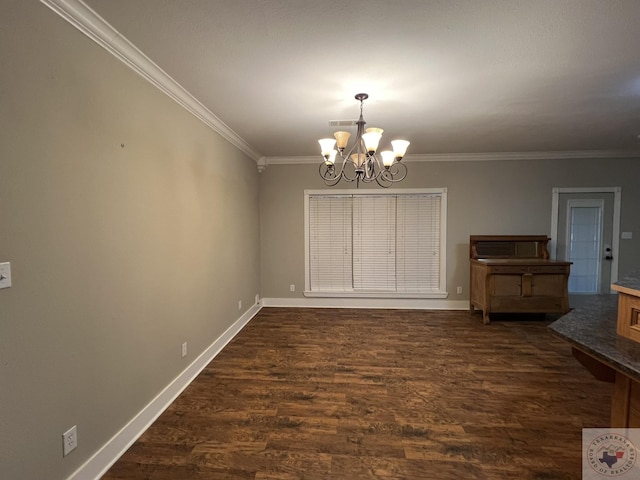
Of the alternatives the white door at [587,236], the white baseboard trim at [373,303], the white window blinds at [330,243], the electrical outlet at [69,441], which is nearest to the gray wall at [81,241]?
the electrical outlet at [69,441]

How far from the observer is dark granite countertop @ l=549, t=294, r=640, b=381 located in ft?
3.48

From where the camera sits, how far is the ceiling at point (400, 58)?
5.00ft

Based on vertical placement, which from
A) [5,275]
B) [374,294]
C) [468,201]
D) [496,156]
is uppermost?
[496,156]

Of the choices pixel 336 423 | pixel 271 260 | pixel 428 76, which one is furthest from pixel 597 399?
pixel 271 260

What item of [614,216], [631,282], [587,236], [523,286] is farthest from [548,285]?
[631,282]

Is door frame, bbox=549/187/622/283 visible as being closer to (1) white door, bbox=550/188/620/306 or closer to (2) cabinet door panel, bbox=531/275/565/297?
(1) white door, bbox=550/188/620/306

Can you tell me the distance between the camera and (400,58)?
6.35ft

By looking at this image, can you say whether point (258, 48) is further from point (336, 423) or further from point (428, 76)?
point (336, 423)

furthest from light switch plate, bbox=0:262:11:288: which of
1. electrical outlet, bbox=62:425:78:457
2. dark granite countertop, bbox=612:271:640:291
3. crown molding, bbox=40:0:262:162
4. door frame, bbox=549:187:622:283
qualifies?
door frame, bbox=549:187:622:283

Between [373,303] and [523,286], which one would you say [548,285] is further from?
[373,303]

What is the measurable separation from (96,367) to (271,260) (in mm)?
3380

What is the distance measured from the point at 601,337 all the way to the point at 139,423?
262cm

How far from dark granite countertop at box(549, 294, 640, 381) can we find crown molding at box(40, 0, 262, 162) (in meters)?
2.73

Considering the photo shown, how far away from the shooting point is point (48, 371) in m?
1.37
